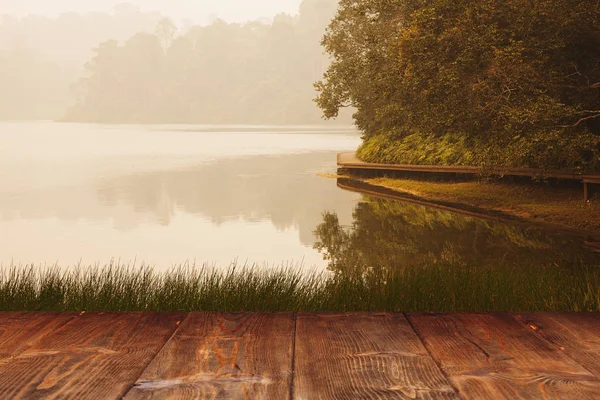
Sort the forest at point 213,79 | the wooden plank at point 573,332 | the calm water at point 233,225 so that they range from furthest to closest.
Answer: the forest at point 213,79, the calm water at point 233,225, the wooden plank at point 573,332

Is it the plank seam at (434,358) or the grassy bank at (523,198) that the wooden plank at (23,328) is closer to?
the plank seam at (434,358)

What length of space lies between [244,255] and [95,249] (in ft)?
12.1

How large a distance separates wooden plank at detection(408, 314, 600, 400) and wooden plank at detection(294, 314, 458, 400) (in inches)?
2.6

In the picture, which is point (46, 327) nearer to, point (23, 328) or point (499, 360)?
point (23, 328)

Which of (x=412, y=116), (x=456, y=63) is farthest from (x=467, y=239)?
(x=412, y=116)

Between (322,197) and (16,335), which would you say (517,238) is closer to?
(322,197)

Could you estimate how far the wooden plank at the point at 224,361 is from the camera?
203 centimetres

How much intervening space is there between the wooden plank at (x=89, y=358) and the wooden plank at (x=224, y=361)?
7 cm

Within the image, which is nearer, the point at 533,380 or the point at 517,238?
the point at 533,380

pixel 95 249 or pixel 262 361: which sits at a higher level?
pixel 262 361

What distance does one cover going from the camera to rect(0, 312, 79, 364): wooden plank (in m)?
2.43

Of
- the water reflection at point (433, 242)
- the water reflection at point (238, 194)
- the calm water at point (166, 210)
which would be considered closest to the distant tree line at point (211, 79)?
the calm water at point (166, 210)

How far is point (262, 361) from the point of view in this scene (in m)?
2.28

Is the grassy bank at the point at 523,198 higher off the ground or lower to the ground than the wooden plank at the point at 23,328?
lower
